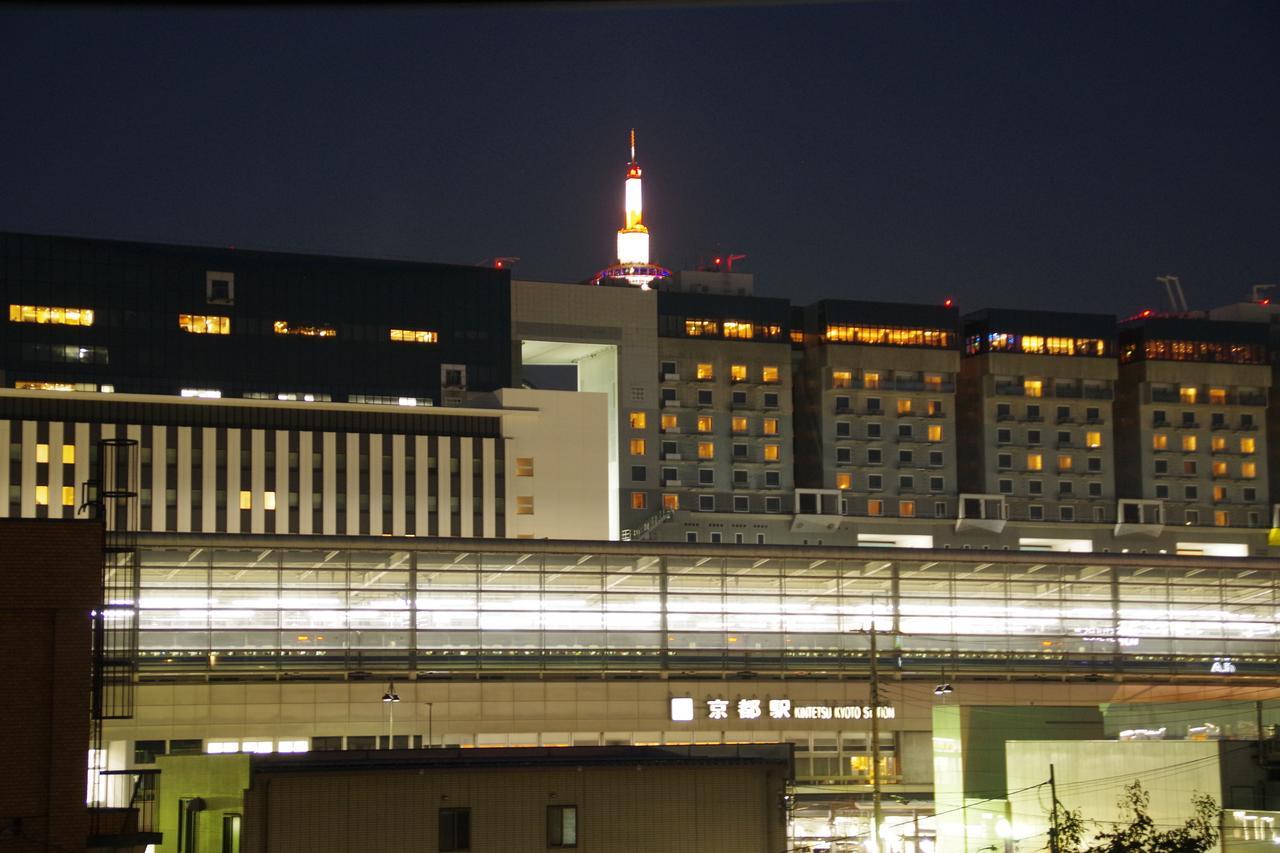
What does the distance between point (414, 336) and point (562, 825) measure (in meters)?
125

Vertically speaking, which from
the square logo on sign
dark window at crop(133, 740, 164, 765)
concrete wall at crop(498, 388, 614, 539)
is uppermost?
concrete wall at crop(498, 388, 614, 539)

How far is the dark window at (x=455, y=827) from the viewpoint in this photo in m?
53.2

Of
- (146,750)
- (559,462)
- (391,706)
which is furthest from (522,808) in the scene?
(559,462)

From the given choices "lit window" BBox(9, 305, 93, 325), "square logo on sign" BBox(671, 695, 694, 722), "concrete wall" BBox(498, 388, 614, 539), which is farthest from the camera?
"concrete wall" BBox(498, 388, 614, 539)

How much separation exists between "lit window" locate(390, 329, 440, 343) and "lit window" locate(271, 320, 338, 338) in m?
5.85

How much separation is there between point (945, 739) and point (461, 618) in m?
28.2

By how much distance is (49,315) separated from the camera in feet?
539

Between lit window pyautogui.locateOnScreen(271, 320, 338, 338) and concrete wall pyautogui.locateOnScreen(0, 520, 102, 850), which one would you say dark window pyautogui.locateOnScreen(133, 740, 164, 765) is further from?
lit window pyautogui.locateOnScreen(271, 320, 338, 338)

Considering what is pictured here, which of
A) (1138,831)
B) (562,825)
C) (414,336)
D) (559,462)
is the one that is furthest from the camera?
(414,336)

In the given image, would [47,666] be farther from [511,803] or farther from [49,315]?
[49,315]

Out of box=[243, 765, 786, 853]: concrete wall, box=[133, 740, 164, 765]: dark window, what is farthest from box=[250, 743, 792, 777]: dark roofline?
box=[133, 740, 164, 765]: dark window

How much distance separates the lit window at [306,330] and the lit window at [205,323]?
443 cm

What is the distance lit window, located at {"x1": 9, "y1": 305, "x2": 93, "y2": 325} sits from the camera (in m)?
163

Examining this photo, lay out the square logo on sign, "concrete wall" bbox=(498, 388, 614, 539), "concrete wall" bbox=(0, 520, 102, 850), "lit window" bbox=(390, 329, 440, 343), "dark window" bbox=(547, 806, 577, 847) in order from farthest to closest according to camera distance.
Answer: "lit window" bbox=(390, 329, 440, 343)
"concrete wall" bbox=(498, 388, 614, 539)
the square logo on sign
"dark window" bbox=(547, 806, 577, 847)
"concrete wall" bbox=(0, 520, 102, 850)
